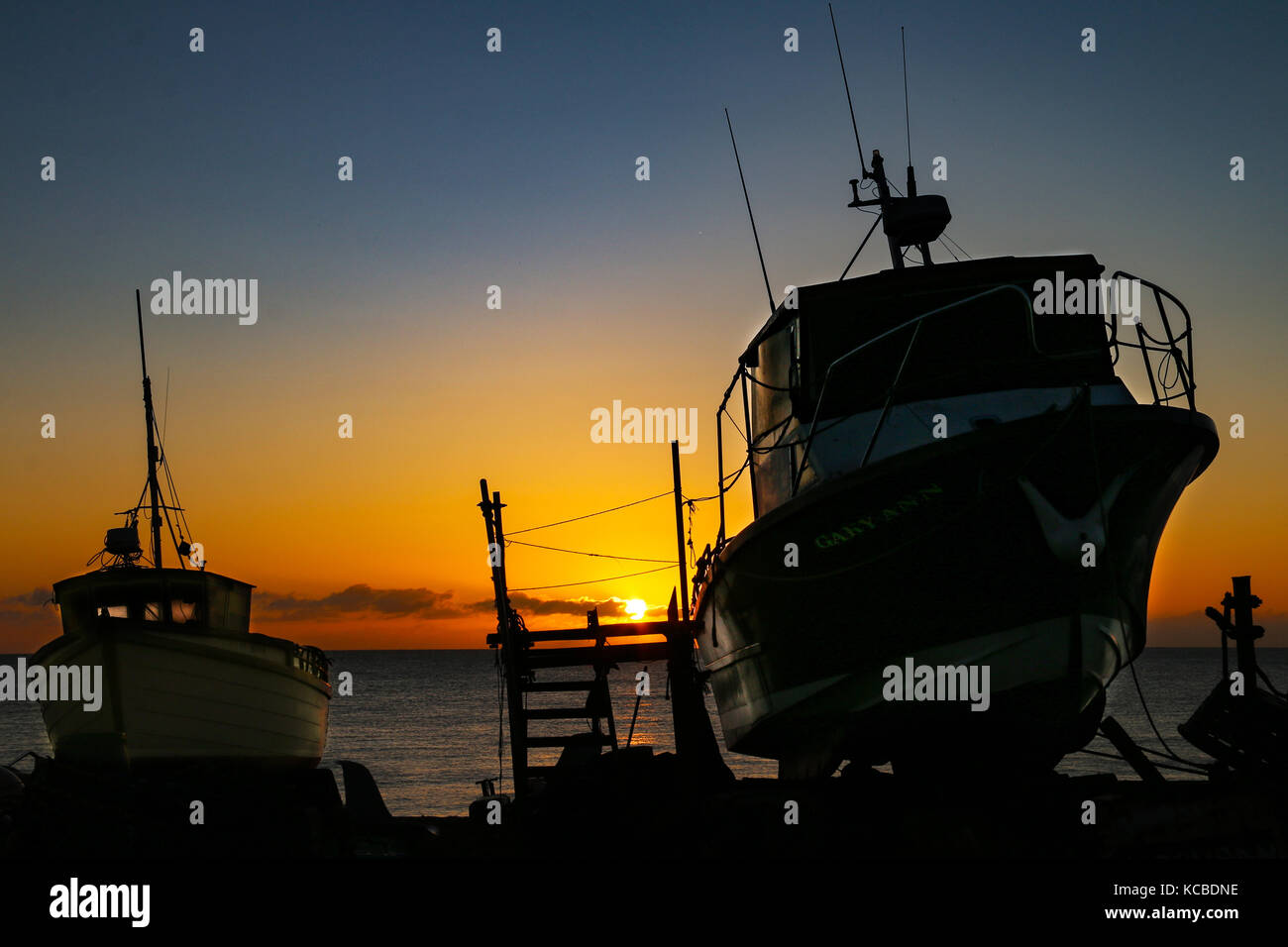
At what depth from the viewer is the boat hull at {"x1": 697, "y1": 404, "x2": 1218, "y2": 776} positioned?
29.5ft

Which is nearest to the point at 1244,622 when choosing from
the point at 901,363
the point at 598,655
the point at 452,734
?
the point at 901,363

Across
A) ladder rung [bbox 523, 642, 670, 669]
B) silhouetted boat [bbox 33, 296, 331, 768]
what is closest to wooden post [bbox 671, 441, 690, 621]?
ladder rung [bbox 523, 642, 670, 669]

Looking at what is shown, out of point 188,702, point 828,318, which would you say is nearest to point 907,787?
point 828,318

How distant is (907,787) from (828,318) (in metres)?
4.88

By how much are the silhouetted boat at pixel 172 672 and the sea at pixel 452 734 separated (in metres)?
4.58

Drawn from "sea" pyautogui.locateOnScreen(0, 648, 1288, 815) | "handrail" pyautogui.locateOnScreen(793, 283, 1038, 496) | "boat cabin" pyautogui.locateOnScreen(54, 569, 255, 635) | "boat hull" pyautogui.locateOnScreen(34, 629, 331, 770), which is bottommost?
"sea" pyautogui.locateOnScreen(0, 648, 1288, 815)

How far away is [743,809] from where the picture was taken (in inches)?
346

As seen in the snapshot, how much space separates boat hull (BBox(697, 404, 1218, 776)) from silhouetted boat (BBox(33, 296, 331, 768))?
38.9 feet

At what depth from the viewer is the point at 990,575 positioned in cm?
920

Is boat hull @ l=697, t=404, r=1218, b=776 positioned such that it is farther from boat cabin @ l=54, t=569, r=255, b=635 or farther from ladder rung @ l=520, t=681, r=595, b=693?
boat cabin @ l=54, t=569, r=255, b=635

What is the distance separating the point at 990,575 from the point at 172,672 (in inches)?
545
